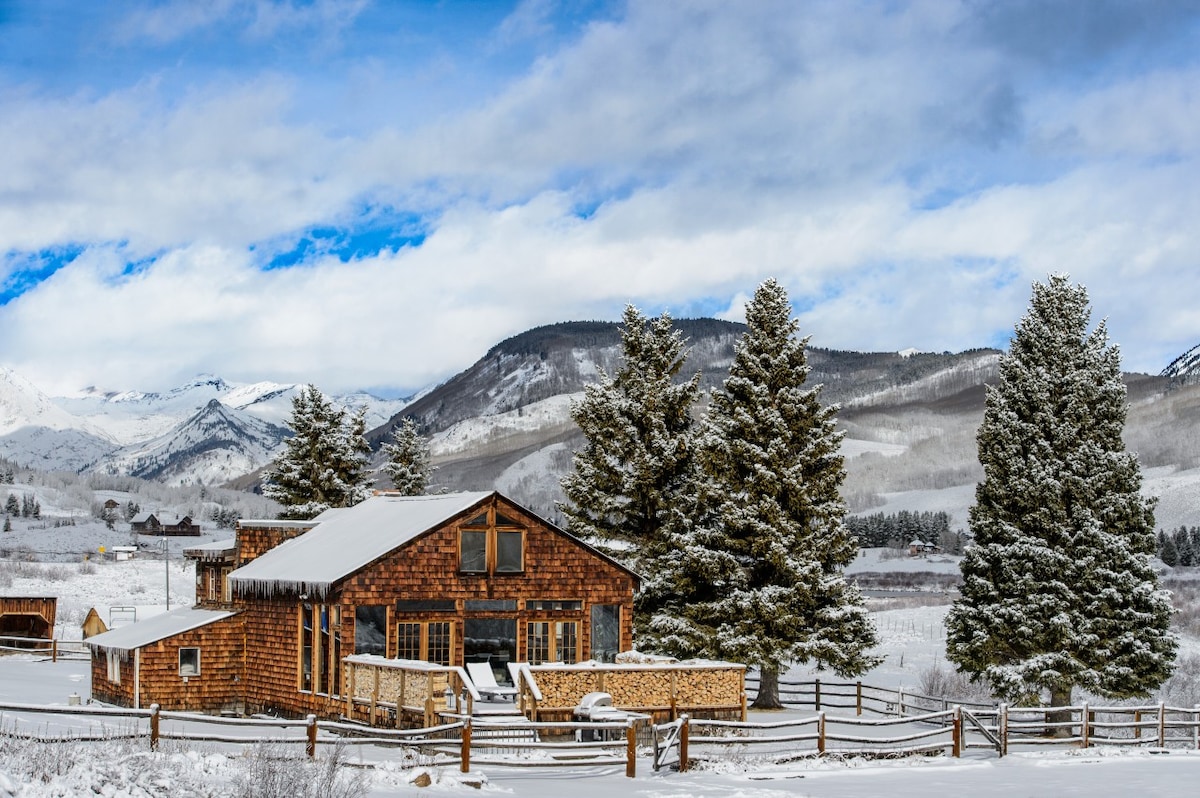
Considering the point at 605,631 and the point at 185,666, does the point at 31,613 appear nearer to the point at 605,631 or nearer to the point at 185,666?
the point at 185,666

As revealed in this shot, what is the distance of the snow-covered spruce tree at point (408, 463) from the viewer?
206 feet

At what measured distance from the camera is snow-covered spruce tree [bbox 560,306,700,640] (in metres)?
40.1

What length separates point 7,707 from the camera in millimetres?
20688

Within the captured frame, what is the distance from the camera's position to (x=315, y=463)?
55344 mm

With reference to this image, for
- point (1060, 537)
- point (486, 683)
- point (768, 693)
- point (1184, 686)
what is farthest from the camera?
point (1184, 686)

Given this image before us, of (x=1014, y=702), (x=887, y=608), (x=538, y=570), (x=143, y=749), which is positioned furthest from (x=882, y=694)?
(x=887, y=608)

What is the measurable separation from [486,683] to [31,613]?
118ft

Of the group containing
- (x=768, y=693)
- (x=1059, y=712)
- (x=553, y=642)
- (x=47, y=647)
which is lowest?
(x=47, y=647)

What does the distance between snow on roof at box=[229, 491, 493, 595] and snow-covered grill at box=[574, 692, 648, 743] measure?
752 centimetres

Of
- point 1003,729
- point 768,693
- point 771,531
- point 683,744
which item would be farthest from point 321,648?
point 1003,729

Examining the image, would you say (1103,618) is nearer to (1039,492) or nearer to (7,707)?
(1039,492)

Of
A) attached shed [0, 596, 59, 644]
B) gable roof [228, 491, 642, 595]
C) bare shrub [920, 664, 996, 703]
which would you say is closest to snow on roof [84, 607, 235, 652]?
gable roof [228, 491, 642, 595]

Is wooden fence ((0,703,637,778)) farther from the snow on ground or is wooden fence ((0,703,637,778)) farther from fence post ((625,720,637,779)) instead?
the snow on ground

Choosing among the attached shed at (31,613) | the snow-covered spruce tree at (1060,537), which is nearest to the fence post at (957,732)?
the snow-covered spruce tree at (1060,537)
